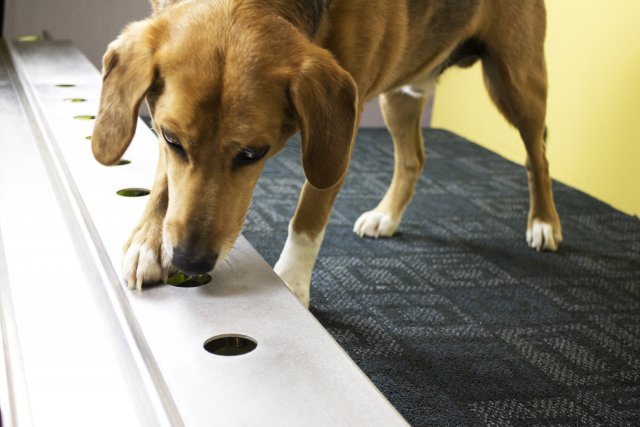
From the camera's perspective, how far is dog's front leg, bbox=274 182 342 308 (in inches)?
83.3

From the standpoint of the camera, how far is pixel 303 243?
213 cm

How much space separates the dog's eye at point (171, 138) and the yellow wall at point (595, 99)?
2.54 m

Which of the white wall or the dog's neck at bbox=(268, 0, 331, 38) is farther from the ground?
the dog's neck at bbox=(268, 0, 331, 38)

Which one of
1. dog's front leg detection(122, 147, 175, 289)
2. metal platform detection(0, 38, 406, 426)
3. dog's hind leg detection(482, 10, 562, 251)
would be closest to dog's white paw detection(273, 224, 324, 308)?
metal platform detection(0, 38, 406, 426)

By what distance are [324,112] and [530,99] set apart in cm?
150

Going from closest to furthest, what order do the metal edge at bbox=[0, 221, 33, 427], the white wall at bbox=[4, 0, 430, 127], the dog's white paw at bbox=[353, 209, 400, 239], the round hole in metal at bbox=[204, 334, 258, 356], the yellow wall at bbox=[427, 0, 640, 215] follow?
the metal edge at bbox=[0, 221, 33, 427]
the round hole in metal at bbox=[204, 334, 258, 356]
the dog's white paw at bbox=[353, 209, 400, 239]
the yellow wall at bbox=[427, 0, 640, 215]
the white wall at bbox=[4, 0, 430, 127]

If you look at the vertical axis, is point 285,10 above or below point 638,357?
above

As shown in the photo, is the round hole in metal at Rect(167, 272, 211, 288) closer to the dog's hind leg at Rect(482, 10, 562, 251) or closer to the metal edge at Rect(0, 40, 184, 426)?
the metal edge at Rect(0, 40, 184, 426)

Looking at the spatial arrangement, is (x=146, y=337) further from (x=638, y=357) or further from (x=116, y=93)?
(x=638, y=357)

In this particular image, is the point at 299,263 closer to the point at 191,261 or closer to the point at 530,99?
the point at 191,261

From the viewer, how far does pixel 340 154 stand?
64.9 inches

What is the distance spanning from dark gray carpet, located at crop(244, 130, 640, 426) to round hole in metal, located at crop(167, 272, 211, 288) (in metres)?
0.53

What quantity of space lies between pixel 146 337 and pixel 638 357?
1.43 metres

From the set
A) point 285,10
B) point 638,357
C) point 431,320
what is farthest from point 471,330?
point 285,10
